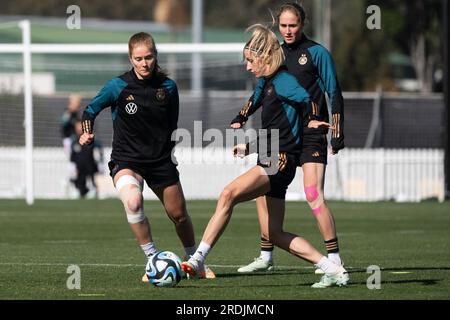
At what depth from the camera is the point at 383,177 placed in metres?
28.0

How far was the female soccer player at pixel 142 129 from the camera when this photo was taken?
416 inches

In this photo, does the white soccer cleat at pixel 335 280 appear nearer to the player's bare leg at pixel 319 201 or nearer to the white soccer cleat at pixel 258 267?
the player's bare leg at pixel 319 201

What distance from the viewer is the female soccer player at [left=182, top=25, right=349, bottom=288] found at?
10.0 metres

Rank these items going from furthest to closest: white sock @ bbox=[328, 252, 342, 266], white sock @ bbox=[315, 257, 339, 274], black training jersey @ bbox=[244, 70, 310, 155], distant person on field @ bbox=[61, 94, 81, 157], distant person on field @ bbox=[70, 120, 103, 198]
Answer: distant person on field @ bbox=[61, 94, 81, 157] < distant person on field @ bbox=[70, 120, 103, 198] < white sock @ bbox=[328, 252, 342, 266] < black training jersey @ bbox=[244, 70, 310, 155] < white sock @ bbox=[315, 257, 339, 274]

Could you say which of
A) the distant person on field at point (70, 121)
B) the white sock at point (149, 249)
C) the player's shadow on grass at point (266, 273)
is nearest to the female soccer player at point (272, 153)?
the white sock at point (149, 249)

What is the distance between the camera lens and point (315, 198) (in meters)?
10.2

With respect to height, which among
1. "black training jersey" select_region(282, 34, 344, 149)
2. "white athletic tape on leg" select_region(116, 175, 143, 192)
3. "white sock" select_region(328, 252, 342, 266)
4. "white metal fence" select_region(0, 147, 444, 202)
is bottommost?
"white metal fence" select_region(0, 147, 444, 202)

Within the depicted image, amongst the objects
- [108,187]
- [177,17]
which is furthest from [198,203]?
[177,17]

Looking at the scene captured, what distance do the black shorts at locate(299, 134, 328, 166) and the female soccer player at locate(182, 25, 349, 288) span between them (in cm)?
11

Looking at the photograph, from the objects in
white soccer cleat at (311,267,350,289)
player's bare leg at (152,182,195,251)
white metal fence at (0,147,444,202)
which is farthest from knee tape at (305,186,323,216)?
white metal fence at (0,147,444,202)

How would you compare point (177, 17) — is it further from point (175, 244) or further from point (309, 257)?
point (309, 257)

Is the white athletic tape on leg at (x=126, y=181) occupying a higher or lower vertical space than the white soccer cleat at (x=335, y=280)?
higher

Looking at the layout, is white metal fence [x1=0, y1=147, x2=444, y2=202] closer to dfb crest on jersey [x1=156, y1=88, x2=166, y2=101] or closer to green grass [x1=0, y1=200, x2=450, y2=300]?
green grass [x1=0, y1=200, x2=450, y2=300]

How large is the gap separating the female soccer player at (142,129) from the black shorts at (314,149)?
1193 mm
